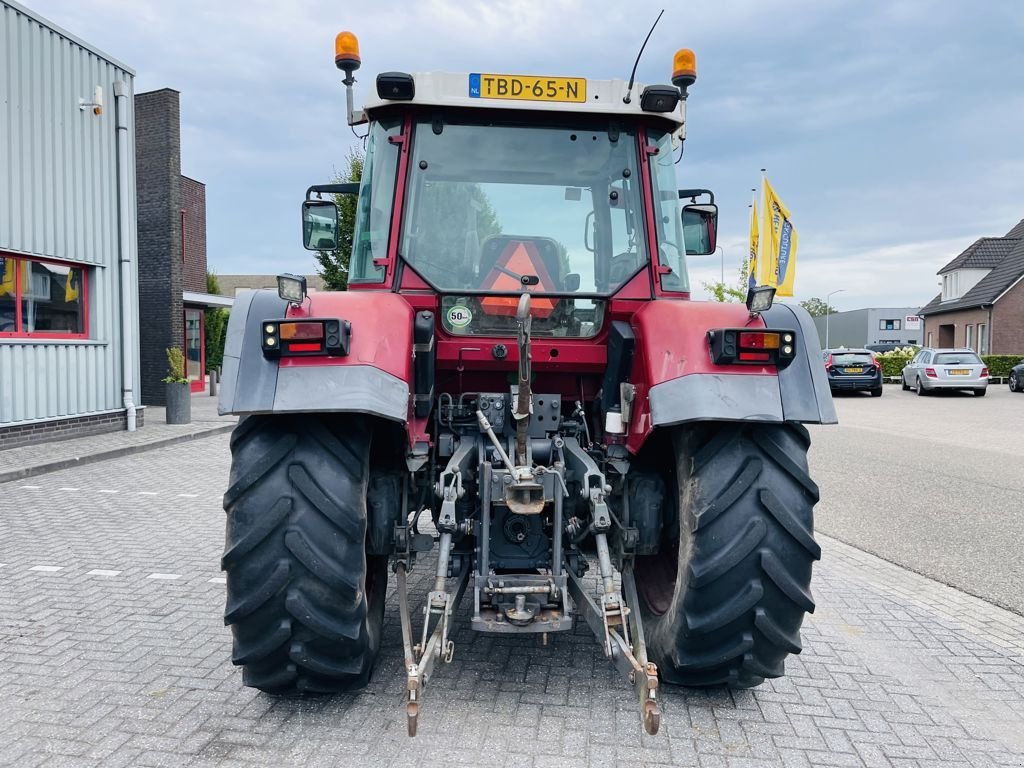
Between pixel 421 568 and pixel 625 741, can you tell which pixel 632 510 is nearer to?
pixel 625 741

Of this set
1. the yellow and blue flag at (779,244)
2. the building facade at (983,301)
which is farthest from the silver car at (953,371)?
the building facade at (983,301)

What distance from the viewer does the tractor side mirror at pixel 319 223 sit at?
4.30m

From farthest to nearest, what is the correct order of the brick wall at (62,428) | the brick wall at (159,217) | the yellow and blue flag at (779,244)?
the brick wall at (159,217), the yellow and blue flag at (779,244), the brick wall at (62,428)

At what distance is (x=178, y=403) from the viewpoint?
1469 centimetres

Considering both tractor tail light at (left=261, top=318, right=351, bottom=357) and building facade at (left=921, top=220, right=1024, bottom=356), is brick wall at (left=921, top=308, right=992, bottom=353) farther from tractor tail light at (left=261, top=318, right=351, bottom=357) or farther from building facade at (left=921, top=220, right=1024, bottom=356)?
tractor tail light at (left=261, top=318, right=351, bottom=357)

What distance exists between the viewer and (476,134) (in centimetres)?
375

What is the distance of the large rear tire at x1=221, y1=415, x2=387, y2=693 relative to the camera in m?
2.87

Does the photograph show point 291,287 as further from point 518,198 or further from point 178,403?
point 178,403

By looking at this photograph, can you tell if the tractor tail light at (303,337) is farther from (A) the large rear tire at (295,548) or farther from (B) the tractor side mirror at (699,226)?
(B) the tractor side mirror at (699,226)

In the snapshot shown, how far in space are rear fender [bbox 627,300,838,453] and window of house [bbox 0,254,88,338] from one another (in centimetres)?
1065

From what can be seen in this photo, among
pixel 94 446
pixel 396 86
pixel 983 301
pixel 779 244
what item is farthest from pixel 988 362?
pixel 396 86

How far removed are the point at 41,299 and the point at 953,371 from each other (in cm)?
2384

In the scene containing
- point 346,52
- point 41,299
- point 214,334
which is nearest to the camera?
point 346,52

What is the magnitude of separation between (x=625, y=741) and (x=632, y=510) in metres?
0.96
